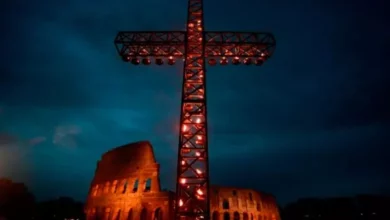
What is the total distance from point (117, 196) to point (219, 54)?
69.6 ft

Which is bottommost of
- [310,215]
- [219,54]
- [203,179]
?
[310,215]

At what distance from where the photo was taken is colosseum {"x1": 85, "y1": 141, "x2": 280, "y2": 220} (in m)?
27.3

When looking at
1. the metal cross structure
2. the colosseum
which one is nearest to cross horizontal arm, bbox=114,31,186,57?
the metal cross structure

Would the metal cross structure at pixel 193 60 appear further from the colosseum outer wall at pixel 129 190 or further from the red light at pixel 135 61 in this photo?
the colosseum outer wall at pixel 129 190

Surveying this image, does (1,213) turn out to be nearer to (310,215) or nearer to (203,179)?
(203,179)

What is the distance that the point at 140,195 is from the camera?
27.9 m

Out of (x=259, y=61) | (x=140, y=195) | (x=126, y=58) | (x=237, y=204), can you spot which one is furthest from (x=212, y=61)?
(x=237, y=204)

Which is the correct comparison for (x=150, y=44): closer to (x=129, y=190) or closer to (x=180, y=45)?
(x=180, y=45)

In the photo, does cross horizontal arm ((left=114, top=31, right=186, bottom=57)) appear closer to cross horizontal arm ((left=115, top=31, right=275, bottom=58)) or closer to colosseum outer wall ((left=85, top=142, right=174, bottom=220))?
cross horizontal arm ((left=115, top=31, right=275, bottom=58))

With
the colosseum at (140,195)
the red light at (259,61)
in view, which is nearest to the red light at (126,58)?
the red light at (259,61)

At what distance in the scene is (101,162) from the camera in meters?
34.7

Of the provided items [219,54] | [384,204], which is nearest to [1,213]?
[219,54]

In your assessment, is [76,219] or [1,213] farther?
[76,219]

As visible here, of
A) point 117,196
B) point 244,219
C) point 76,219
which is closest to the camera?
point 117,196
